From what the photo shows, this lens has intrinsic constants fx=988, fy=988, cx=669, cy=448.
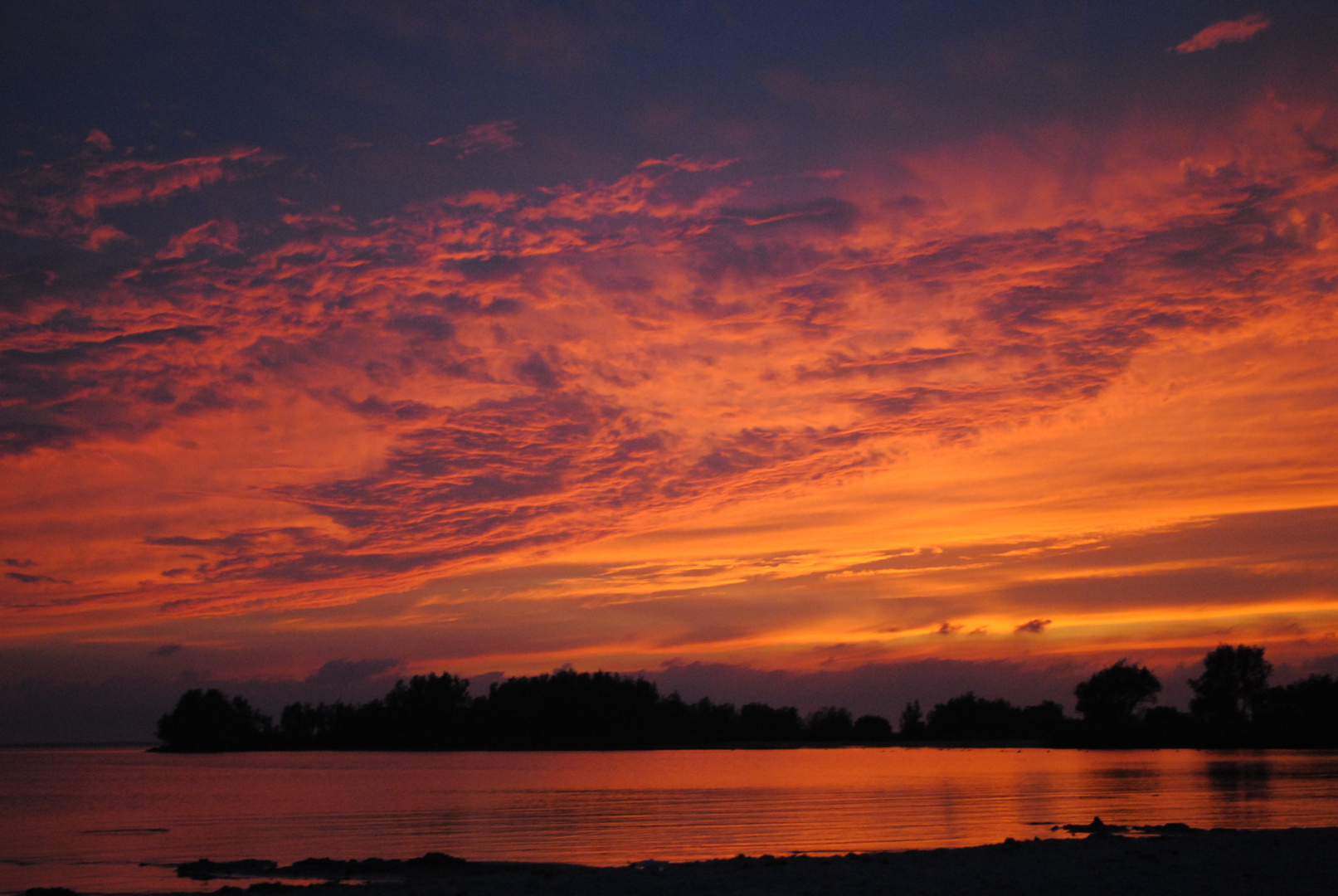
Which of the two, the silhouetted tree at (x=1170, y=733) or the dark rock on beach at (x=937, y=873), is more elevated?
the dark rock on beach at (x=937, y=873)

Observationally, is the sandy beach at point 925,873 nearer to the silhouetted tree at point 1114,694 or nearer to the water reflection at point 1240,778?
the water reflection at point 1240,778

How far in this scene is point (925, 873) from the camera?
2273cm

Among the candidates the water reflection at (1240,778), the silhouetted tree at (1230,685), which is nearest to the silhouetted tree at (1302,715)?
the silhouetted tree at (1230,685)

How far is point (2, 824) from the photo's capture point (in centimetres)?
4469

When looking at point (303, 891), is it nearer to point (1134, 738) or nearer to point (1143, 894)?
point (1143, 894)

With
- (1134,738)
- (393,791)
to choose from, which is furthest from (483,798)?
(1134,738)

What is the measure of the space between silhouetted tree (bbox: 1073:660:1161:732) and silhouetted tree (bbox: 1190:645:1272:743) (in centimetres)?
965

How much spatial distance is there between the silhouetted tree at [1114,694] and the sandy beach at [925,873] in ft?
524

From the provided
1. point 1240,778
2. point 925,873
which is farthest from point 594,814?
point 1240,778

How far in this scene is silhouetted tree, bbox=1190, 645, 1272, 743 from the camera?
158000 millimetres

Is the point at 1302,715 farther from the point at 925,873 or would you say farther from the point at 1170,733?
the point at 925,873

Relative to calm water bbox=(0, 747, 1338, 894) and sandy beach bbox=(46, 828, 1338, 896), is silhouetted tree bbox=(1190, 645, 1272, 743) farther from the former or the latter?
sandy beach bbox=(46, 828, 1338, 896)

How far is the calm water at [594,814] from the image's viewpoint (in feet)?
107

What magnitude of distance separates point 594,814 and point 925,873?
1037 inches
